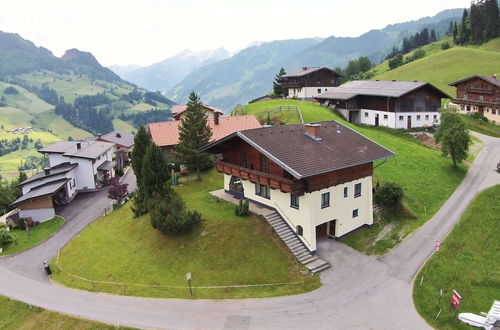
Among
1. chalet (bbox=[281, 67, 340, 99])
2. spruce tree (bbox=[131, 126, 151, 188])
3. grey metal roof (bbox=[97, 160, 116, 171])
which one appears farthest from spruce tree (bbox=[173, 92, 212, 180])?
chalet (bbox=[281, 67, 340, 99])

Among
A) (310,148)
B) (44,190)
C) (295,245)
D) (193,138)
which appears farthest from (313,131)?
(44,190)

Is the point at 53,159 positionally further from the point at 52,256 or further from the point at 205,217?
the point at 205,217

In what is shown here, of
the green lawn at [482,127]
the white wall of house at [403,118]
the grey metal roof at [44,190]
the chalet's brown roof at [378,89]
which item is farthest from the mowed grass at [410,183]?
the grey metal roof at [44,190]

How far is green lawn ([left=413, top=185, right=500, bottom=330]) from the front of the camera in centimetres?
2392

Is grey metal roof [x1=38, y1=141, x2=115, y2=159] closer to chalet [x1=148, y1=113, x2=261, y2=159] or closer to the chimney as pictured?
chalet [x1=148, y1=113, x2=261, y2=159]

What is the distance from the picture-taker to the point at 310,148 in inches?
1236

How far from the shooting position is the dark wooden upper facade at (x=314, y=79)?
316 feet

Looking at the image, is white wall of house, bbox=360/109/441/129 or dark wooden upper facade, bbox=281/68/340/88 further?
dark wooden upper facade, bbox=281/68/340/88

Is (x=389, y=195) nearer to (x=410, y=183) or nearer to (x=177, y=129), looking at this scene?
(x=410, y=183)

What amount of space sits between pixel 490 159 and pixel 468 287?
109 ft

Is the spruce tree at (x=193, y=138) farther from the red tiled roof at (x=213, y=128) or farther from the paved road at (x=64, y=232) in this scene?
the paved road at (x=64, y=232)

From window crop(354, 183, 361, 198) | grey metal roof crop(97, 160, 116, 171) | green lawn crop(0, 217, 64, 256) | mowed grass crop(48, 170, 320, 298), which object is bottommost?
green lawn crop(0, 217, 64, 256)

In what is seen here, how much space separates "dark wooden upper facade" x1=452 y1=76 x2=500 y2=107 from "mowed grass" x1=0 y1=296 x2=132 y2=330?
76965 millimetres

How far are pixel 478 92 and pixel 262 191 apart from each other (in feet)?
212
